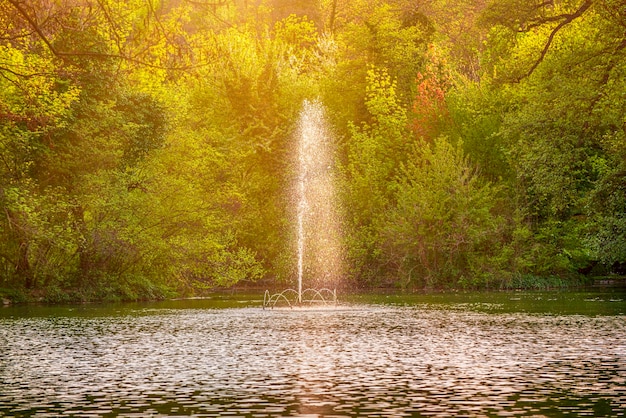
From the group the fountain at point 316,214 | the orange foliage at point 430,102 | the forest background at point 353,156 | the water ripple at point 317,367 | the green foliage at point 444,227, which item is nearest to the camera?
the water ripple at point 317,367

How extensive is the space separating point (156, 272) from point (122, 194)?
675cm

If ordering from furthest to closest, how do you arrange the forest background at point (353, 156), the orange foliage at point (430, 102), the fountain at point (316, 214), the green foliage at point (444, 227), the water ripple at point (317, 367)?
the orange foliage at point (430, 102) → the fountain at point (316, 214) → the green foliage at point (444, 227) → the forest background at point (353, 156) → the water ripple at point (317, 367)

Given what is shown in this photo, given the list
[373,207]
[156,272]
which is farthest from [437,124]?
[156,272]

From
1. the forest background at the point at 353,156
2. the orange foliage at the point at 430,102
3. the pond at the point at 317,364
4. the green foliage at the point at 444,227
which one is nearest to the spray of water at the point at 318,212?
the forest background at the point at 353,156

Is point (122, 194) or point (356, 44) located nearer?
point (122, 194)

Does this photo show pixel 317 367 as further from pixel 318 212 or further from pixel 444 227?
pixel 318 212

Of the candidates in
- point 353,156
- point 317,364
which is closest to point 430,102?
point 353,156

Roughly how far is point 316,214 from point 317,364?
57.8 metres

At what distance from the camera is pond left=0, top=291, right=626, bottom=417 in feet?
56.2

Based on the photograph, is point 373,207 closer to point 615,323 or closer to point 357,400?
point 615,323

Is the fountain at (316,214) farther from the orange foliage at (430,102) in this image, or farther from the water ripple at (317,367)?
the water ripple at (317,367)

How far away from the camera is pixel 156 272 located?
216 ft

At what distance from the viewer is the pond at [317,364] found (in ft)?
56.2

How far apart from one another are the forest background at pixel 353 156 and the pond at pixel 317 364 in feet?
38.2
